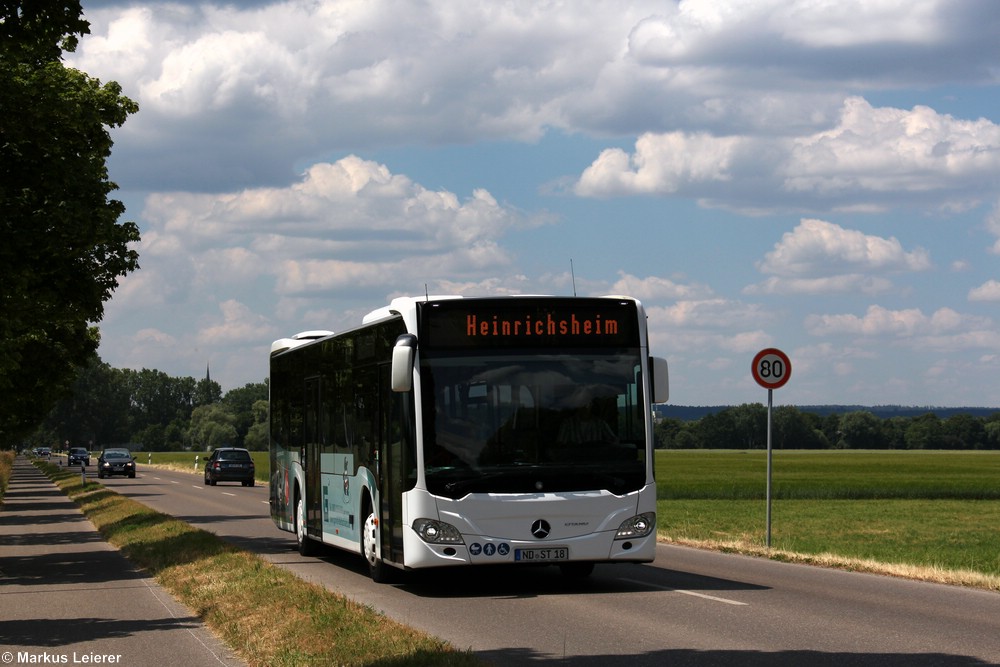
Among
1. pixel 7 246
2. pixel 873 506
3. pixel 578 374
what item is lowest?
pixel 873 506

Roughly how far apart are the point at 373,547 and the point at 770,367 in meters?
7.21

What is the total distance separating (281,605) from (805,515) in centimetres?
2566

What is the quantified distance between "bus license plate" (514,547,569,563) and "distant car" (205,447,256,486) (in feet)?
149

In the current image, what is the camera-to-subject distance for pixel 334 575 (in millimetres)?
16516

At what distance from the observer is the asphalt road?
963 centimetres

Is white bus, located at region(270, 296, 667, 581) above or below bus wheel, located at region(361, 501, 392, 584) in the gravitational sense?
above

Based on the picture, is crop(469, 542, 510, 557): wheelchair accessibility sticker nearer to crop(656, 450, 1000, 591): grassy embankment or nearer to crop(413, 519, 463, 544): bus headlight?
crop(413, 519, 463, 544): bus headlight

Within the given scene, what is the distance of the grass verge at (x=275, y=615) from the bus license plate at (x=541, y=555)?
1860 mm

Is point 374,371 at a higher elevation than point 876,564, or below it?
higher

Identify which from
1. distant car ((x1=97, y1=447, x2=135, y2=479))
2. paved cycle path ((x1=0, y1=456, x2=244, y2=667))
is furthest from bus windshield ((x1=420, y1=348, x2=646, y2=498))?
distant car ((x1=97, y1=447, x2=135, y2=479))

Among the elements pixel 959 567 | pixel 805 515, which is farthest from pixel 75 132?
pixel 805 515

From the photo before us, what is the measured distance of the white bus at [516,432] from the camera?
529 inches

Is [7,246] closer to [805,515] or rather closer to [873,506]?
[805,515]

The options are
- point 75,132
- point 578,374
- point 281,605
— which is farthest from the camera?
point 75,132
